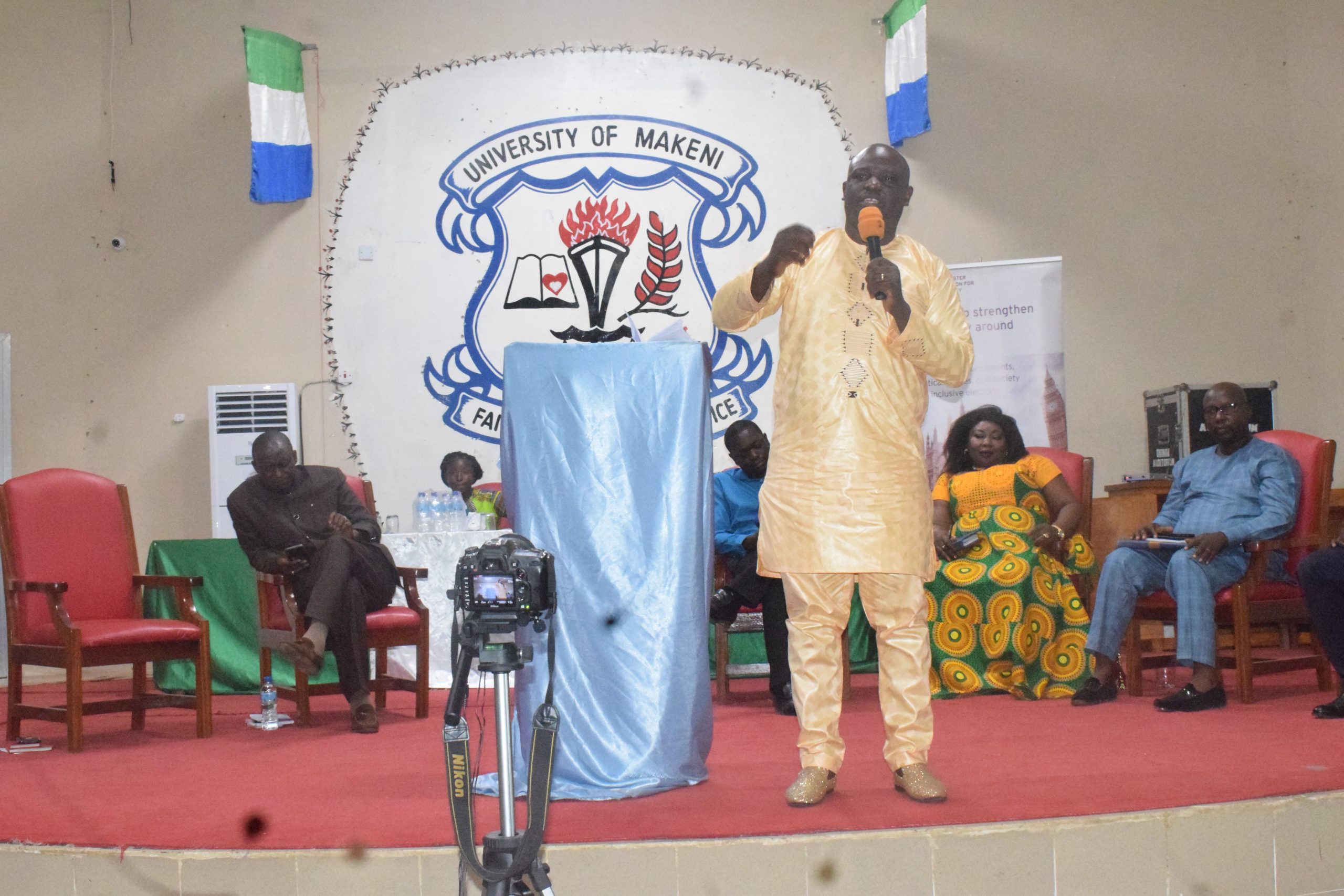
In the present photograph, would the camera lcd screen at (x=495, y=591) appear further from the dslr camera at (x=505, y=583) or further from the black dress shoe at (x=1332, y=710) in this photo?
the black dress shoe at (x=1332, y=710)

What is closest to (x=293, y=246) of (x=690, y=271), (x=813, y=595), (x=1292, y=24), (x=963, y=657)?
(x=690, y=271)

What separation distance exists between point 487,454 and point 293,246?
157cm

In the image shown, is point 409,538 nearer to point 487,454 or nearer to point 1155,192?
point 487,454

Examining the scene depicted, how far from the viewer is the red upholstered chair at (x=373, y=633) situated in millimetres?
4281

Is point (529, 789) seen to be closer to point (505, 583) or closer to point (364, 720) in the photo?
point (505, 583)

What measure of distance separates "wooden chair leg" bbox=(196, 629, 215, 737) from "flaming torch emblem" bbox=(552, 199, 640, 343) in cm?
294

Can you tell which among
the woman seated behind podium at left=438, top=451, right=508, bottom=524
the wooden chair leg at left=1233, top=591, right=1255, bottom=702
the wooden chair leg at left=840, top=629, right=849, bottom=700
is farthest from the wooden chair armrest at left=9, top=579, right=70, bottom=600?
the wooden chair leg at left=1233, top=591, right=1255, bottom=702

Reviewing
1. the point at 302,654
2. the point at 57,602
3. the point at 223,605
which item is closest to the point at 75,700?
the point at 57,602

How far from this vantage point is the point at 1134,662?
432cm

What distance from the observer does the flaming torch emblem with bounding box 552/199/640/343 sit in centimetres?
657

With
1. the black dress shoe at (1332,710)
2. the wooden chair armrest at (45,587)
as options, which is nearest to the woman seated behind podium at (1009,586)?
the black dress shoe at (1332,710)

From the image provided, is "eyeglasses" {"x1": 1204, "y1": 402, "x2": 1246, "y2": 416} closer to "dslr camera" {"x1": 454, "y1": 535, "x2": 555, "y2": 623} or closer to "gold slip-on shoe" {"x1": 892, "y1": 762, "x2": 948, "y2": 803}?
"gold slip-on shoe" {"x1": 892, "y1": 762, "x2": 948, "y2": 803}

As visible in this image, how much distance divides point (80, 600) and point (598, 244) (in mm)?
3336

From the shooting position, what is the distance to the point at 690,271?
659 cm
